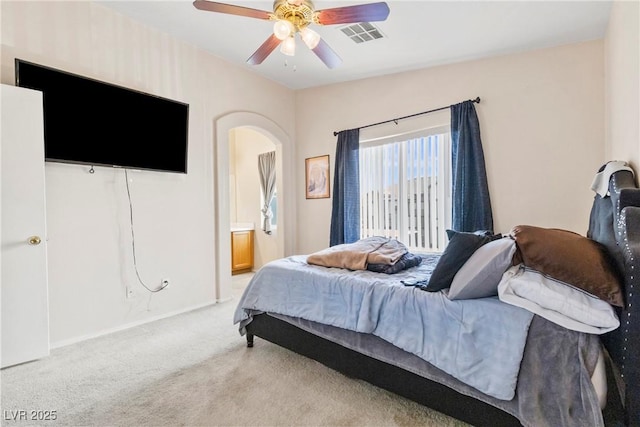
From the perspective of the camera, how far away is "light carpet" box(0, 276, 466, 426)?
5.58 feet

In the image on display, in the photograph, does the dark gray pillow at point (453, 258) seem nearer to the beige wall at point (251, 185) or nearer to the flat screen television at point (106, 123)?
the flat screen television at point (106, 123)

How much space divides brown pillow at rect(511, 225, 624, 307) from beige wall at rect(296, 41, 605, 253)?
2193 mm

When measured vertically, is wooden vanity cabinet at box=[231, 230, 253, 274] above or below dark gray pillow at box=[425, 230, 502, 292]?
below

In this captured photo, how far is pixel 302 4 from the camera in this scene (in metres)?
2.17

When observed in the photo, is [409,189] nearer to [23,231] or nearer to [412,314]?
[412,314]

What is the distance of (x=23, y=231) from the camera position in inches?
91.5

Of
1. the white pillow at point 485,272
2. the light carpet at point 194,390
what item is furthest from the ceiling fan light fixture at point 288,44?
the light carpet at point 194,390

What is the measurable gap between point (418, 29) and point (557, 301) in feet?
9.29

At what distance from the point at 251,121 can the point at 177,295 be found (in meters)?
2.39

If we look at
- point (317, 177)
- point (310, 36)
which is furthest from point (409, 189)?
point (310, 36)

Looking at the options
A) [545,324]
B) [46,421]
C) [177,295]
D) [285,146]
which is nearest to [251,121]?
[285,146]

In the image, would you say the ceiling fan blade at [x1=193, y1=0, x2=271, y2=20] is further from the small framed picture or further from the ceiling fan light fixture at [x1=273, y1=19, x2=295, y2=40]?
the small framed picture

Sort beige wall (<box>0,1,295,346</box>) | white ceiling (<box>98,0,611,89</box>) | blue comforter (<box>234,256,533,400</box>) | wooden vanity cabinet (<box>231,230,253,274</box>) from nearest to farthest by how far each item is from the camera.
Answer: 1. blue comforter (<box>234,256,533,400</box>)
2. beige wall (<box>0,1,295,346</box>)
3. white ceiling (<box>98,0,611,89</box>)
4. wooden vanity cabinet (<box>231,230,253,274</box>)

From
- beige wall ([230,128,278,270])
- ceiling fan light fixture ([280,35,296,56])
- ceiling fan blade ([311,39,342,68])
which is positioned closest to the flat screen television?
ceiling fan light fixture ([280,35,296,56])
